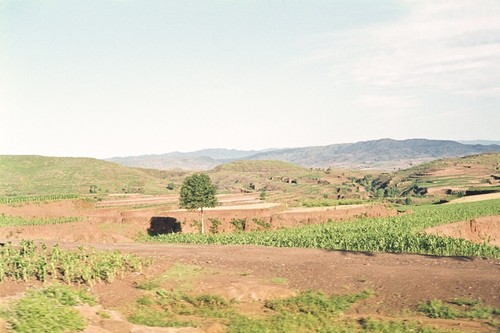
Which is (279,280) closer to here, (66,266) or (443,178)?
(66,266)

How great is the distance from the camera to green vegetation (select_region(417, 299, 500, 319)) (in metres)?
16.2

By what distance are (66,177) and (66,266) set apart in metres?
129

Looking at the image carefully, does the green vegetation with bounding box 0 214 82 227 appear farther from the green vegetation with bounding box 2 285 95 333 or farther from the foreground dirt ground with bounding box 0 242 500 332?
the green vegetation with bounding box 2 285 95 333

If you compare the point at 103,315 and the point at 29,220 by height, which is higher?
the point at 103,315

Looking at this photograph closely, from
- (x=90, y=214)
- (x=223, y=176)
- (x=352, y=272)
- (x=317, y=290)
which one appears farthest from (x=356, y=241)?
(x=223, y=176)

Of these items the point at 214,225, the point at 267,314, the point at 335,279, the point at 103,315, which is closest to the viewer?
the point at 103,315

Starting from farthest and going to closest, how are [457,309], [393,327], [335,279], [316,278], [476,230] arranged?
[476,230]
[316,278]
[335,279]
[457,309]
[393,327]

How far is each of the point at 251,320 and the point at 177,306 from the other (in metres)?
3.69

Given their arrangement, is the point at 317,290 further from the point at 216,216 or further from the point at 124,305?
the point at 216,216

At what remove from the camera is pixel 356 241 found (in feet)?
112

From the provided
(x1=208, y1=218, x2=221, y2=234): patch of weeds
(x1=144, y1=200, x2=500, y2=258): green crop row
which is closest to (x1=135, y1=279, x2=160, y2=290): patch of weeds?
(x1=144, y1=200, x2=500, y2=258): green crop row

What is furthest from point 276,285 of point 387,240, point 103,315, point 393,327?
point 387,240

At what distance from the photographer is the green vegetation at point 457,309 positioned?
53.3ft

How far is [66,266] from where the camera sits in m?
19.9
